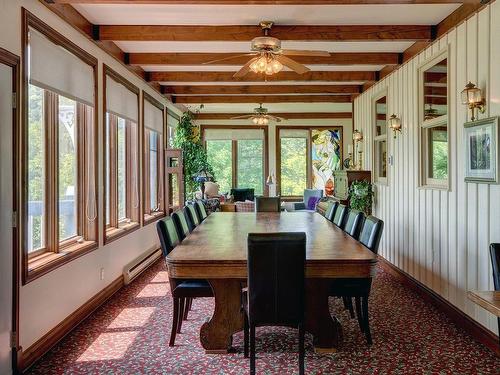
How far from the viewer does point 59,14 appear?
3.41 meters

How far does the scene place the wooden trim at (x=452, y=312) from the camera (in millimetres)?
3182

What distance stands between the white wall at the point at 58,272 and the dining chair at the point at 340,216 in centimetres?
243

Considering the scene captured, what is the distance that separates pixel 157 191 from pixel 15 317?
14.7 ft

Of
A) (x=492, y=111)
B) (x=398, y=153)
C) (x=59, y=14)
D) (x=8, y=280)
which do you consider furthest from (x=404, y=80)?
(x=8, y=280)

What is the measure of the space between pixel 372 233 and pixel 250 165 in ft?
24.9

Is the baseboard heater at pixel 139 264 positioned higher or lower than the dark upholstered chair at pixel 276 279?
lower

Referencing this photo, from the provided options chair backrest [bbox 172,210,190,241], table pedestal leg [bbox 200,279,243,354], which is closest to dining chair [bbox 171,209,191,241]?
chair backrest [bbox 172,210,190,241]

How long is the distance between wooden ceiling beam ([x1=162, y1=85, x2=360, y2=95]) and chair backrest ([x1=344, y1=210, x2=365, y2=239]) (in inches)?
139

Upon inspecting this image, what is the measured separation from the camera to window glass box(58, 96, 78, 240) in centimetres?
374

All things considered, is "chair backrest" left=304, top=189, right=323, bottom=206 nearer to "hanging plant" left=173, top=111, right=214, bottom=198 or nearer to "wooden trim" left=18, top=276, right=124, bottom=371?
"hanging plant" left=173, top=111, right=214, bottom=198

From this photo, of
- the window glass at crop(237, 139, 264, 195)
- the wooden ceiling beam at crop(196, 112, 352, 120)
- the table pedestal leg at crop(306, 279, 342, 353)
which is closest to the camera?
the table pedestal leg at crop(306, 279, 342, 353)

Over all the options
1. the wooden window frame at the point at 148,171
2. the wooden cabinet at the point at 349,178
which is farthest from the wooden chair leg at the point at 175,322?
the wooden cabinet at the point at 349,178

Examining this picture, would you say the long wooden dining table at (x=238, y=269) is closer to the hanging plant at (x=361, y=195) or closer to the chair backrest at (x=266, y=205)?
the chair backrest at (x=266, y=205)

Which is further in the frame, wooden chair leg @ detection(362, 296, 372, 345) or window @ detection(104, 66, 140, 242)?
window @ detection(104, 66, 140, 242)
